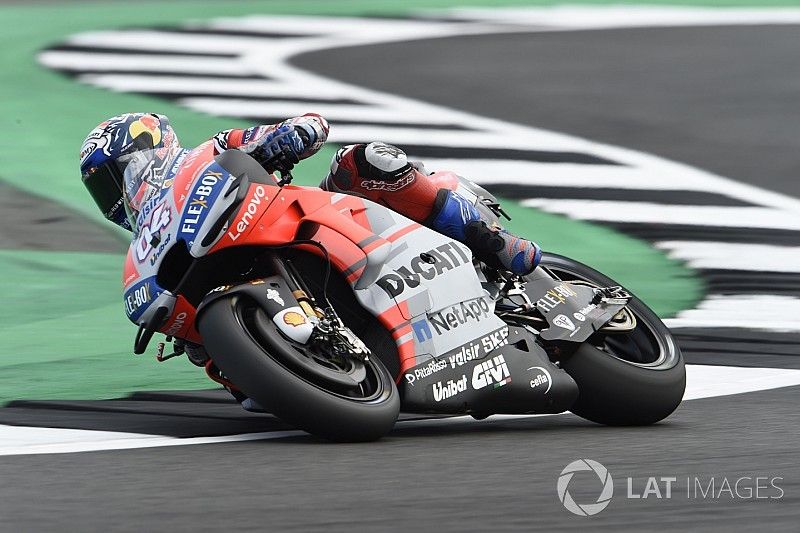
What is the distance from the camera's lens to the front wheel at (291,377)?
5969mm

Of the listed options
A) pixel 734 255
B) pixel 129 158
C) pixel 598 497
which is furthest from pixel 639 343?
pixel 734 255

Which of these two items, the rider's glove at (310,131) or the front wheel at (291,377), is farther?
the rider's glove at (310,131)

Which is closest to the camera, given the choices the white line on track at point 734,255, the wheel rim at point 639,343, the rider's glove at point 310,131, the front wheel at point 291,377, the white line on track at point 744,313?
the front wheel at point 291,377

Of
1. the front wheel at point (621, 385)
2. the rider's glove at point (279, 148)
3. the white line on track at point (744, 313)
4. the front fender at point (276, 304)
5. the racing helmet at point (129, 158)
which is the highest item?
the rider's glove at point (279, 148)

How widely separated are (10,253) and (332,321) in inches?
204

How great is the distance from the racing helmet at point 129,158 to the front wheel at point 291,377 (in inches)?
34.3

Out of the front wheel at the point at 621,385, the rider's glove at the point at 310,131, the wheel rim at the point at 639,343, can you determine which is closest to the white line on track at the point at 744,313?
the wheel rim at the point at 639,343

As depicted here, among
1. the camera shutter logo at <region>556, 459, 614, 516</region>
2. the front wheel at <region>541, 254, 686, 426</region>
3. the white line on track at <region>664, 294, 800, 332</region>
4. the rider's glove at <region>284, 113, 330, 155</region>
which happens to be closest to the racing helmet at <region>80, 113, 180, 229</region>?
the rider's glove at <region>284, 113, 330, 155</region>

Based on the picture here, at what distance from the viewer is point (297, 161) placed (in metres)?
6.73

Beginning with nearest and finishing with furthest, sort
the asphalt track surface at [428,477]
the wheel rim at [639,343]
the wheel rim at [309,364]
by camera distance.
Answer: the asphalt track surface at [428,477], the wheel rim at [309,364], the wheel rim at [639,343]

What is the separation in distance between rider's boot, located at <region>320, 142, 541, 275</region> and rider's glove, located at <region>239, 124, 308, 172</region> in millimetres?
333

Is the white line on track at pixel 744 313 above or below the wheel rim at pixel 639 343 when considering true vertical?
below

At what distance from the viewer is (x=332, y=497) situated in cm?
527

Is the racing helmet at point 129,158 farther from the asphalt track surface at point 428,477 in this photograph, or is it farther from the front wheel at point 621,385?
the front wheel at point 621,385
